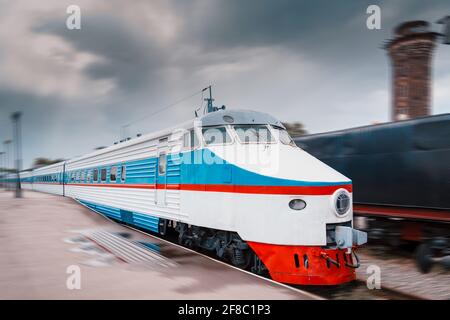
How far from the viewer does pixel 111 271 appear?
6133 mm

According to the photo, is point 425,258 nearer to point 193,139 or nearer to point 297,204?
point 297,204

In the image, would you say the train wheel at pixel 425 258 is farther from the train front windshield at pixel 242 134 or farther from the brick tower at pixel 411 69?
the brick tower at pixel 411 69

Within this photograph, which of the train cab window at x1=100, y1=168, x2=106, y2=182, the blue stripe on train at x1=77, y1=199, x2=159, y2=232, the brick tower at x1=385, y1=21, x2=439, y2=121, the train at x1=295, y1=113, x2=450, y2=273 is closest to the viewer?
the train at x1=295, y1=113, x2=450, y2=273

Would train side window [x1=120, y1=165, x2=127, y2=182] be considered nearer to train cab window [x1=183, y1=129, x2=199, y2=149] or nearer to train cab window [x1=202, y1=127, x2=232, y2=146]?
train cab window [x1=183, y1=129, x2=199, y2=149]

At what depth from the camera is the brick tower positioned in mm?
45656

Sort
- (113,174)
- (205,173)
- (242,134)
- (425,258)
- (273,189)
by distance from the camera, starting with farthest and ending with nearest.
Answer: (113,174) < (425,258) < (242,134) < (205,173) < (273,189)

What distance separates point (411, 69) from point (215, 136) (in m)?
46.4

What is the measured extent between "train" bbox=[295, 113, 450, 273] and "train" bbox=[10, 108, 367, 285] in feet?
8.41

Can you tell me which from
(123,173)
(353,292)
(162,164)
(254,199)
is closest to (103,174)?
(123,173)

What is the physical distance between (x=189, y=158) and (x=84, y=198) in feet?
38.0

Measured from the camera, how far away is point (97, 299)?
4922mm

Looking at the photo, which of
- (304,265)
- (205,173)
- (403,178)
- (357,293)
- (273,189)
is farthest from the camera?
(403,178)

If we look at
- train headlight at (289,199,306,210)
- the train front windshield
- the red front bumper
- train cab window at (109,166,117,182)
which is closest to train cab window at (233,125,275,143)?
the train front windshield
